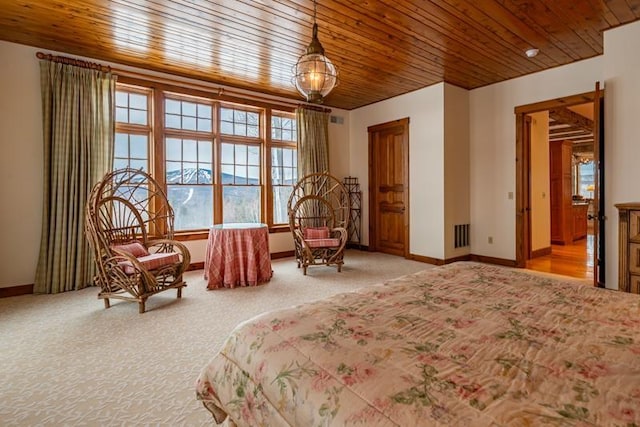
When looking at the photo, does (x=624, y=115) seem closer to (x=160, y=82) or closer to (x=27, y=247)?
(x=160, y=82)

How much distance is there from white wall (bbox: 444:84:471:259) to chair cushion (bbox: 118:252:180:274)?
12.8ft

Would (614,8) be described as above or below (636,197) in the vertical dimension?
above

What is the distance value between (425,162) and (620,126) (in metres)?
2.42

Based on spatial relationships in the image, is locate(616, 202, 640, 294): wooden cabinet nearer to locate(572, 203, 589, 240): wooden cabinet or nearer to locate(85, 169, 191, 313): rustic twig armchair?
locate(85, 169, 191, 313): rustic twig armchair

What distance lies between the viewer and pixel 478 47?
3.93 meters

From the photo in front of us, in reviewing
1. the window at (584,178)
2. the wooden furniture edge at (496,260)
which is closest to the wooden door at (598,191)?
the wooden furniture edge at (496,260)

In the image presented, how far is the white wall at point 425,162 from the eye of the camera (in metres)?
5.20

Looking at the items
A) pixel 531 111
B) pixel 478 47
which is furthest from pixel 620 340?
pixel 531 111

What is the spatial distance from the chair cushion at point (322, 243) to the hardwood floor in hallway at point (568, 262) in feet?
9.58

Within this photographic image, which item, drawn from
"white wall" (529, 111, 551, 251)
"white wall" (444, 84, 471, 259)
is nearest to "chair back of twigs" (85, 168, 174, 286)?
"white wall" (444, 84, 471, 259)

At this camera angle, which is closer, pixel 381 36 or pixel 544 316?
pixel 544 316

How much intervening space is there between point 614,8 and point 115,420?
5043 millimetres

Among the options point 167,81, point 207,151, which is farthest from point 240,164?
point 167,81

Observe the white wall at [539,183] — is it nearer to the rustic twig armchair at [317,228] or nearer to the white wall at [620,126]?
the white wall at [620,126]
